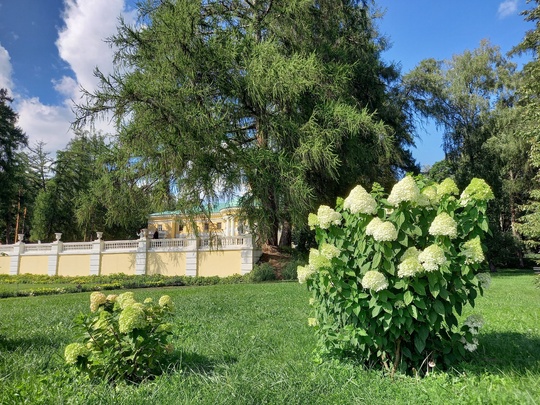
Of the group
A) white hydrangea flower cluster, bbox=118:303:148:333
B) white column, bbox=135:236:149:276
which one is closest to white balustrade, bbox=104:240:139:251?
white column, bbox=135:236:149:276

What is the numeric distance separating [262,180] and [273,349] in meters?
11.6

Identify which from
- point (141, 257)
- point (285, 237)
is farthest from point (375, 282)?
point (141, 257)

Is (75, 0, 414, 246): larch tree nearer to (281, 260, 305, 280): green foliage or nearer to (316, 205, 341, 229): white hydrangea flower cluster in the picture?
(281, 260, 305, 280): green foliage

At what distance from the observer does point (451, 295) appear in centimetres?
293

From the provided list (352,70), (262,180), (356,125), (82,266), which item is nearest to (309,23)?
(352,70)

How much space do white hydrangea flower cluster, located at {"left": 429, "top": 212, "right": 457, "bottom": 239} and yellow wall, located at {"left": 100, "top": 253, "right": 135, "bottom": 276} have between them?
21.7m

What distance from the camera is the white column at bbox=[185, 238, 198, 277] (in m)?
20.8

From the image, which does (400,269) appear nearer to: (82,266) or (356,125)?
(356,125)

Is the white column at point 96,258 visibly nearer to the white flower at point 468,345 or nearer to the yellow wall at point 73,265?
the yellow wall at point 73,265

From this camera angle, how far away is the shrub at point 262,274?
18.0 metres

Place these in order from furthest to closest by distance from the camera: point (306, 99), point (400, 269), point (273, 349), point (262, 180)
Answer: point (306, 99) → point (262, 180) → point (273, 349) → point (400, 269)

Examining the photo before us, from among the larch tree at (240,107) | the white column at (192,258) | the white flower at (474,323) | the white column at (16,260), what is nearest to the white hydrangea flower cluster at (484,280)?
the white flower at (474,323)

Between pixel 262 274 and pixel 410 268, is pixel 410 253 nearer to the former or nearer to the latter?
pixel 410 268

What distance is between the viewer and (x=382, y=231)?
2.80 metres
